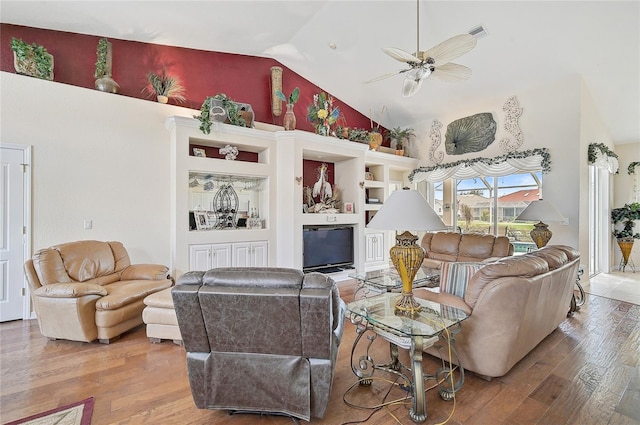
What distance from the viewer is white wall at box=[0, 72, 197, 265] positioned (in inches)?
135

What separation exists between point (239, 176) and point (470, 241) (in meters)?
4.18

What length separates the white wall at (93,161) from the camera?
11.3 ft

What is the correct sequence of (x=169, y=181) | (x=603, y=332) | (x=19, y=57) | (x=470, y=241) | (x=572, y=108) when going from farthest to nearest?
(x=470, y=241)
(x=572, y=108)
(x=169, y=181)
(x=19, y=57)
(x=603, y=332)

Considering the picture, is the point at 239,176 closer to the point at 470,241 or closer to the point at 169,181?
the point at 169,181

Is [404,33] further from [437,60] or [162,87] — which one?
[162,87]

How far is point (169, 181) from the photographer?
437cm

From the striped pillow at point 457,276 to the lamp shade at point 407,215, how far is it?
0.74 meters

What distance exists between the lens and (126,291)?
Result: 304 cm

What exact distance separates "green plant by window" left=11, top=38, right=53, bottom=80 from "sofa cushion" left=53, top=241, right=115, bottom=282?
211 centimetres

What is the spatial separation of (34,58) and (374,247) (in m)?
6.17

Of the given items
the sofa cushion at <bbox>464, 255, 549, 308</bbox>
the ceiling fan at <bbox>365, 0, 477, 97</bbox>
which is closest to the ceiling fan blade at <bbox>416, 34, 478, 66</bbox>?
the ceiling fan at <bbox>365, 0, 477, 97</bbox>

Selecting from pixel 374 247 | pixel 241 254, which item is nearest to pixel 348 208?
pixel 374 247

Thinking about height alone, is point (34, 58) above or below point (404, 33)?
below

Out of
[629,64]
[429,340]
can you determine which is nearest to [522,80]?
[629,64]
